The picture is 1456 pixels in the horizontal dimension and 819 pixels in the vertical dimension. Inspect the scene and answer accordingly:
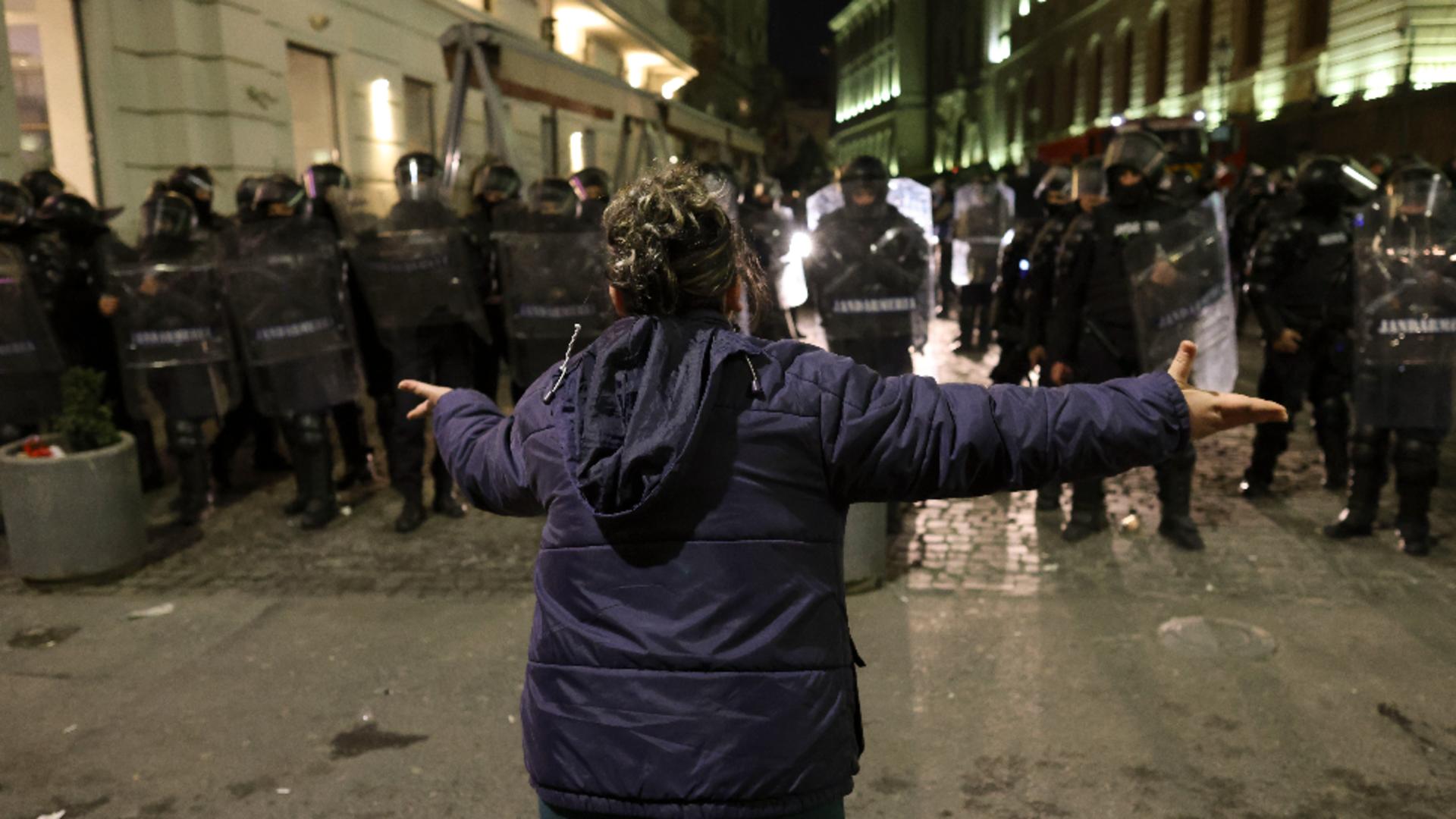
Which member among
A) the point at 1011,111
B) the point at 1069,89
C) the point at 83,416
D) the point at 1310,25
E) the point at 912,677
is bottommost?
the point at 912,677

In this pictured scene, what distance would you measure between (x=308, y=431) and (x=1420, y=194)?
18.9 feet

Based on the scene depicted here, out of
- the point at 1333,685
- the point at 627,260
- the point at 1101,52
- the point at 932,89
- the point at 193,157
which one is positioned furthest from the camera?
the point at 932,89

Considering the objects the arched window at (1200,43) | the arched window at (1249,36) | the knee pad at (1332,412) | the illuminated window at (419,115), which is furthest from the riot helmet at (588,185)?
the arched window at (1200,43)

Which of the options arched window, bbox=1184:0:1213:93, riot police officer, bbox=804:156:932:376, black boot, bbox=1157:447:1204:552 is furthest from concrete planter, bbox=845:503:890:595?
arched window, bbox=1184:0:1213:93

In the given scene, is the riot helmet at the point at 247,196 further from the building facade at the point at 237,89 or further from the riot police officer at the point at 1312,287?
the riot police officer at the point at 1312,287

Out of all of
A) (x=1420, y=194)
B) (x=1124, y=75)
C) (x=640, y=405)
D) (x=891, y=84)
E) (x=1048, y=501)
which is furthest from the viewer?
(x=891, y=84)

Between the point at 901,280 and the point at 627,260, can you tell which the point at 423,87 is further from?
the point at 627,260

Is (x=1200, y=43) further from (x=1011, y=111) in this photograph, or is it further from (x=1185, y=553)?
(x=1185, y=553)

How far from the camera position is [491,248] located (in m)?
6.61

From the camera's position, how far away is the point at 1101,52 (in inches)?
1670

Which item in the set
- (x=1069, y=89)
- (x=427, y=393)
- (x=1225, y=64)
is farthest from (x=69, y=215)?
(x=1069, y=89)

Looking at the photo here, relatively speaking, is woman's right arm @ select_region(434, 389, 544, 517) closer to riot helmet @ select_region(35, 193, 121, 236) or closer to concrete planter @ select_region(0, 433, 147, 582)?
concrete planter @ select_region(0, 433, 147, 582)

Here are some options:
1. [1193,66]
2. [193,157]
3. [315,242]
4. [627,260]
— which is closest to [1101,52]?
[1193,66]

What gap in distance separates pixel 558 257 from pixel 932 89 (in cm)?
7702
